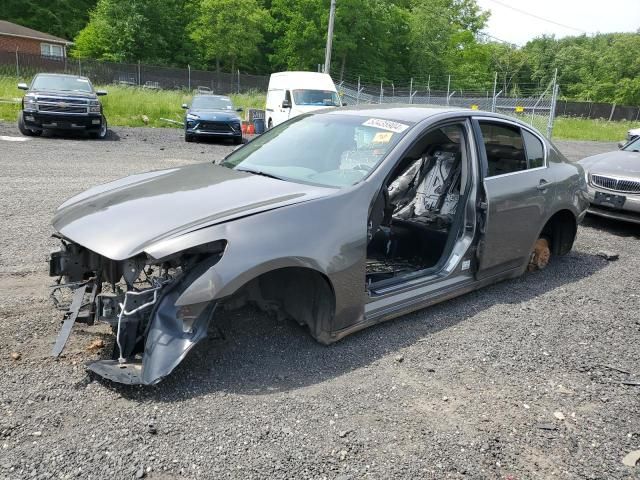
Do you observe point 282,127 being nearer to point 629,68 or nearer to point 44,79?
point 44,79

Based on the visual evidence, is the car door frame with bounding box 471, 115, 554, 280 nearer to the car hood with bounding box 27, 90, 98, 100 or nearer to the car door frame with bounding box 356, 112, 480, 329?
the car door frame with bounding box 356, 112, 480, 329

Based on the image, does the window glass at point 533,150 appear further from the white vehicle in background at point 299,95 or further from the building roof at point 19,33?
the building roof at point 19,33

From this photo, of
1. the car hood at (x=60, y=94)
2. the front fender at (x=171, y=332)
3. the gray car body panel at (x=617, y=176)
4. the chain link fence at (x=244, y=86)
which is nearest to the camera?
the front fender at (x=171, y=332)

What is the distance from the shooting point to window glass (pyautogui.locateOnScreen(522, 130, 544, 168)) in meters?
5.00

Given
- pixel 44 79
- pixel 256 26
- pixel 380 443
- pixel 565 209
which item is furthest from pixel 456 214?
pixel 256 26

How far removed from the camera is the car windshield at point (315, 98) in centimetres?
1748

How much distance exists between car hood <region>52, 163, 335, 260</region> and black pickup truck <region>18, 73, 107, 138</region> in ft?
37.5

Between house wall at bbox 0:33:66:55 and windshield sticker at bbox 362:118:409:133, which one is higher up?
house wall at bbox 0:33:66:55

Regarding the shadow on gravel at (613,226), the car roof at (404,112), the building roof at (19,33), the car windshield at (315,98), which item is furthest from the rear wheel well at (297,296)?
the building roof at (19,33)

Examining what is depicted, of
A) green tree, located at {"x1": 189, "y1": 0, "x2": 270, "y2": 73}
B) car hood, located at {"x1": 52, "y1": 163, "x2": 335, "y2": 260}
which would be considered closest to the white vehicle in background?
car hood, located at {"x1": 52, "y1": 163, "x2": 335, "y2": 260}

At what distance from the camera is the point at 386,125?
4.03 metres

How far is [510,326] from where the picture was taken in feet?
13.6

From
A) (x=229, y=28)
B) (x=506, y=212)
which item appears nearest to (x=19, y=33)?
(x=229, y=28)

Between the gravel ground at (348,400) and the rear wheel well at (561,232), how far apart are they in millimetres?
1101
